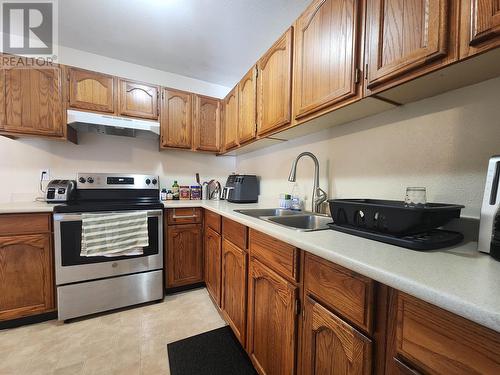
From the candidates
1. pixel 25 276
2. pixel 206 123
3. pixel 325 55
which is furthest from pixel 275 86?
pixel 25 276

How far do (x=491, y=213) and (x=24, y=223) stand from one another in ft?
8.10

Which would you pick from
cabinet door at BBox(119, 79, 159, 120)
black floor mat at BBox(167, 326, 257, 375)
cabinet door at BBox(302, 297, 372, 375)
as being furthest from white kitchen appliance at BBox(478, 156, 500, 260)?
cabinet door at BBox(119, 79, 159, 120)

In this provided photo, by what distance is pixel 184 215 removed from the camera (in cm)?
196

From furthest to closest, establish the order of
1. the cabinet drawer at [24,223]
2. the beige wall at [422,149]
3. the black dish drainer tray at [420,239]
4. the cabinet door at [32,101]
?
the cabinet door at [32,101], the cabinet drawer at [24,223], the beige wall at [422,149], the black dish drainer tray at [420,239]

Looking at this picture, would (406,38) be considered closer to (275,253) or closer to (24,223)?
(275,253)

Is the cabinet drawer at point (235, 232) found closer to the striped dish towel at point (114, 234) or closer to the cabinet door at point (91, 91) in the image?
the striped dish towel at point (114, 234)

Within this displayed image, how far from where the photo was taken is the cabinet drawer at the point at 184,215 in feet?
6.28

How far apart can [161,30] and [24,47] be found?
1.35m

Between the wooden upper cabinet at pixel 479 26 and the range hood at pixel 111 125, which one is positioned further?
the range hood at pixel 111 125

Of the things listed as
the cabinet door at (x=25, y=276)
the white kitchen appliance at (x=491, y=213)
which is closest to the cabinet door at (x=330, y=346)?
the white kitchen appliance at (x=491, y=213)

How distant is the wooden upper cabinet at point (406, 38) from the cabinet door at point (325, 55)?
0.24 feet

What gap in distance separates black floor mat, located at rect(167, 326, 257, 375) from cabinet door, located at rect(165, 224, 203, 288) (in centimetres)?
63

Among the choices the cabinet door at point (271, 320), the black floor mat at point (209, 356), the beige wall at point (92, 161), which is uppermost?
the beige wall at point (92, 161)

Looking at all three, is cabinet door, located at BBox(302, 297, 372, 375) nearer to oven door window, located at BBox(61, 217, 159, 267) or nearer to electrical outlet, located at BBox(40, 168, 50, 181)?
oven door window, located at BBox(61, 217, 159, 267)
